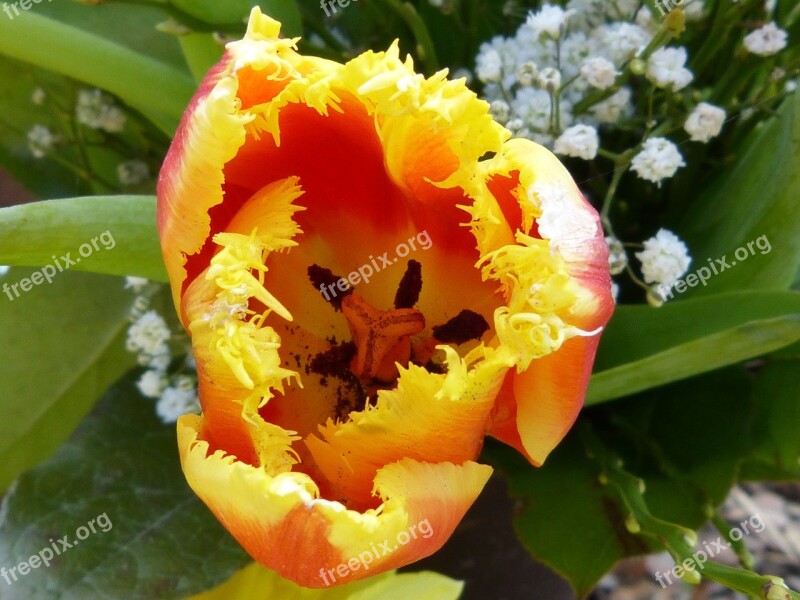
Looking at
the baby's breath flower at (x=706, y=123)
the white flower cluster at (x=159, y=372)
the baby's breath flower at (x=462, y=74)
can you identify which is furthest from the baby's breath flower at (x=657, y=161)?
the white flower cluster at (x=159, y=372)

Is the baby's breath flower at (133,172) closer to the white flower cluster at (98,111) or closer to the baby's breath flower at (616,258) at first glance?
the white flower cluster at (98,111)

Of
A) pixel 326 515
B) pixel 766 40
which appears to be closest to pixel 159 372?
pixel 326 515

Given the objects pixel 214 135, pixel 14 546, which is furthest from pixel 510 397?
pixel 14 546

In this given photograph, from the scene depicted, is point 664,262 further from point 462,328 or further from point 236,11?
point 236,11

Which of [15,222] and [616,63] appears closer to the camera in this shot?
[15,222]

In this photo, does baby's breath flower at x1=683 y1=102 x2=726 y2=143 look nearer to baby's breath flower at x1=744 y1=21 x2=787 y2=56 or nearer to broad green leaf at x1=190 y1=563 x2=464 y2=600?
baby's breath flower at x1=744 y1=21 x2=787 y2=56

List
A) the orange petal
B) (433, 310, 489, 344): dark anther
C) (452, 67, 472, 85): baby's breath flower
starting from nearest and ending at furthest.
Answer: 1. the orange petal
2. (433, 310, 489, 344): dark anther
3. (452, 67, 472, 85): baby's breath flower

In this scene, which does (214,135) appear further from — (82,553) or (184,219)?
(82,553)

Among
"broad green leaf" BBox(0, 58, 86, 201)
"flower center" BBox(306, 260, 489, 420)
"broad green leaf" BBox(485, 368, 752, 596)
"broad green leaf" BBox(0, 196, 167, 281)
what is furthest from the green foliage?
"broad green leaf" BBox(0, 58, 86, 201)
